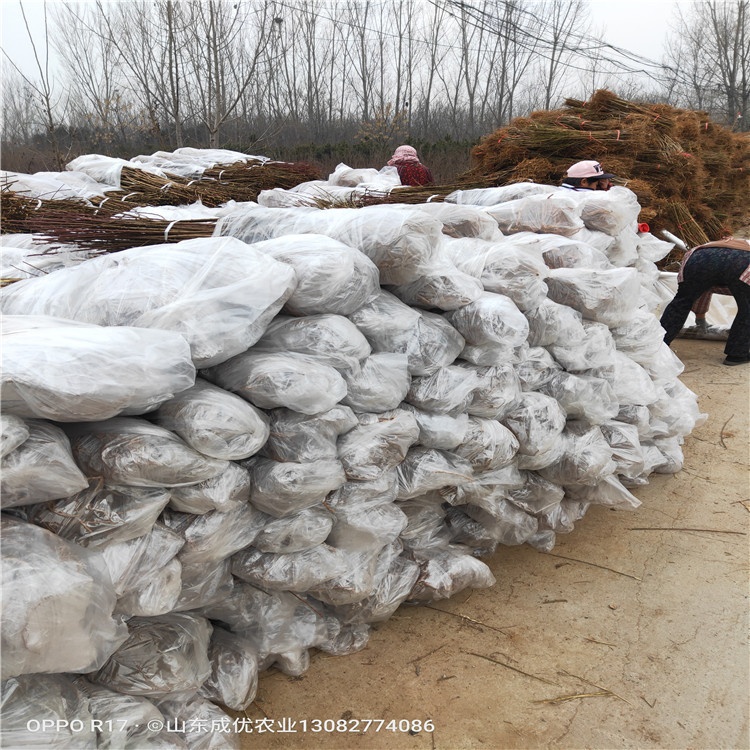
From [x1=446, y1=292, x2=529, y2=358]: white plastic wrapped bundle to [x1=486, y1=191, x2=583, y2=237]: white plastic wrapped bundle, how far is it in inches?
42.6

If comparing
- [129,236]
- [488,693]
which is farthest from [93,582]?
[129,236]

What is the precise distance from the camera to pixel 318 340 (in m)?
1.89

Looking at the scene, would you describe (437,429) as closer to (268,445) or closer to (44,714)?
(268,445)

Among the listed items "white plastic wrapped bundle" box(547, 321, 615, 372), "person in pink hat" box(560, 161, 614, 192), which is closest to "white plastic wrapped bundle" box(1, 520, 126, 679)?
"white plastic wrapped bundle" box(547, 321, 615, 372)

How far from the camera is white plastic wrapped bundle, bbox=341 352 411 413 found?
1963 millimetres

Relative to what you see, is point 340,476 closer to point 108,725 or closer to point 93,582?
point 93,582

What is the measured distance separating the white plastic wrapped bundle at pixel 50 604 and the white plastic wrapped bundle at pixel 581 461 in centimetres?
184

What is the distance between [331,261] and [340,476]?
2.10ft

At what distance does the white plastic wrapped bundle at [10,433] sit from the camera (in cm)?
128

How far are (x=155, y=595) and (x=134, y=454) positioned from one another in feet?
1.17

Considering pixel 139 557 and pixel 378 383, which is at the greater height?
pixel 378 383

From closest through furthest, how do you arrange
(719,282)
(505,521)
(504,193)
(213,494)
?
(213,494), (505,521), (504,193), (719,282)

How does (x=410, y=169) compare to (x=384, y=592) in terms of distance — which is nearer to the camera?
(x=384, y=592)

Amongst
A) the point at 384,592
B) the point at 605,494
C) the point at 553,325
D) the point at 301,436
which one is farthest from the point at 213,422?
the point at 605,494
